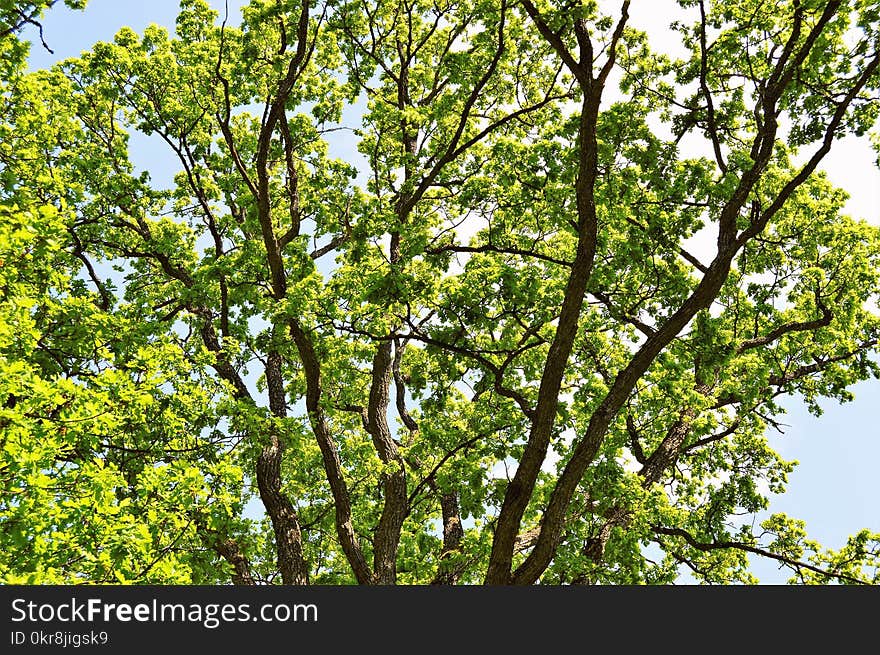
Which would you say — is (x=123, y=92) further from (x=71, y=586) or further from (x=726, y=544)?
(x=726, y=544)

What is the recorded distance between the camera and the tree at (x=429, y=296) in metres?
9.25

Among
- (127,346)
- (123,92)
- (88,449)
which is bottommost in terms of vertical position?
(88,449)

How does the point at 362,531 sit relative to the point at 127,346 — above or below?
below

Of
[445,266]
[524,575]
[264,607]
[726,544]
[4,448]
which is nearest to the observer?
[264,607]

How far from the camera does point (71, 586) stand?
7.22 m

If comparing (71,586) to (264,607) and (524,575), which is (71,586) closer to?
(264,607)

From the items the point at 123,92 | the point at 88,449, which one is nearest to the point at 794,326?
the point at 88,449

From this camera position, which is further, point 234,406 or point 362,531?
point 362,531

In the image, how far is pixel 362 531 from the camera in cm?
1625

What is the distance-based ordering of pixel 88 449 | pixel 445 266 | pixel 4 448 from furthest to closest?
pixel 445 266 < pixel 88 449 < pixel 4 448

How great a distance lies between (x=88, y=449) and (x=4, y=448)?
254cm

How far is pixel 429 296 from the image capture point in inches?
465

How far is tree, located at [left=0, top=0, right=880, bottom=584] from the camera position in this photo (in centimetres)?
925

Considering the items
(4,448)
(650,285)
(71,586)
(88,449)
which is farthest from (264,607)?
(650,285)
